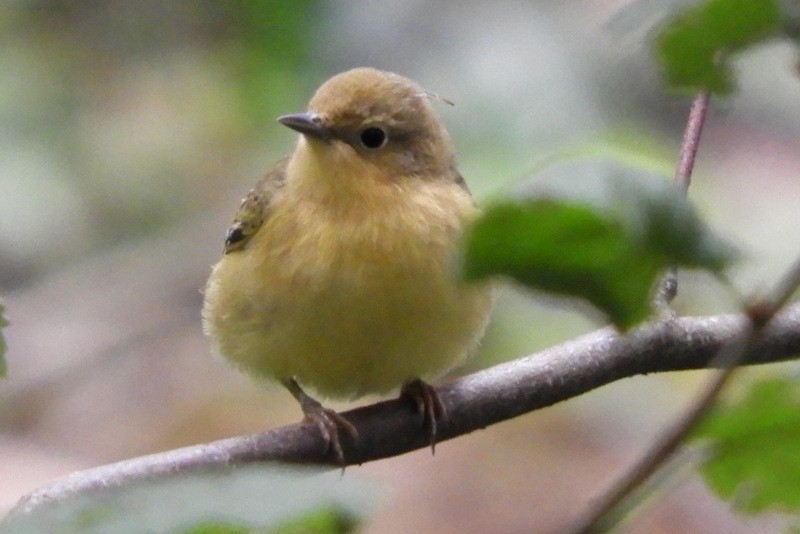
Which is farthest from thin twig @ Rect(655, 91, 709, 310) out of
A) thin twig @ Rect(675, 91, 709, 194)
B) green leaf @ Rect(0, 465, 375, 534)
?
green leaf @ Rect(0, 465, 375, 534)

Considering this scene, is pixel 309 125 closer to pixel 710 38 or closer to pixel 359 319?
pixel 359 319

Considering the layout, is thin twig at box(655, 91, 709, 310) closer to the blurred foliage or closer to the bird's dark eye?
the bird's dark eye

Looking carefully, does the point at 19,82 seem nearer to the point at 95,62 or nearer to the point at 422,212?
the point at 95,62

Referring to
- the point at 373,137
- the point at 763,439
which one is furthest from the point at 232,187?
the point at 763,439

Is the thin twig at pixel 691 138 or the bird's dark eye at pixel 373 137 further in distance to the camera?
the bird's dark eye at pixel 373 137

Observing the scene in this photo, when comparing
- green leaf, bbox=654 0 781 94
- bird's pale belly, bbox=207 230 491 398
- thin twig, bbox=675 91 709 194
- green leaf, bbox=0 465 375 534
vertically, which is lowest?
bird's pale belly, bbox=207 230 491 398

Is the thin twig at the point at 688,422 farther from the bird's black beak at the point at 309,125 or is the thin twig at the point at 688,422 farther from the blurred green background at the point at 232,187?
the blurred green background at the point at 232,187

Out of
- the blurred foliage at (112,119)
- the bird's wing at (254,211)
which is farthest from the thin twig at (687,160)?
the blurred foliage at (112,119)
